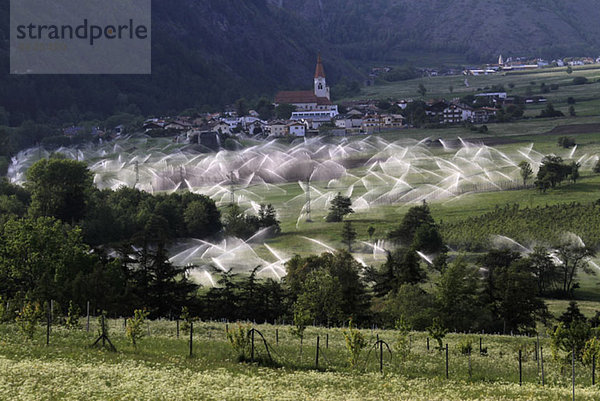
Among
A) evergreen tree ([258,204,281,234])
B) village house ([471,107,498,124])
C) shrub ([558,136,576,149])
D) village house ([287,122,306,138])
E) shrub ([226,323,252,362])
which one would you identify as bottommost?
shrub ([226,323,252,362])

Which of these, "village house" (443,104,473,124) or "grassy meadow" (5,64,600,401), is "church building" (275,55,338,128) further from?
"grassy meadow" (5,64,600,401)

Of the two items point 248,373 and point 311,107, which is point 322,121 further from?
point 248,373

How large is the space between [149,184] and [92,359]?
264 feet

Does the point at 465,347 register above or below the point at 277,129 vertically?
below

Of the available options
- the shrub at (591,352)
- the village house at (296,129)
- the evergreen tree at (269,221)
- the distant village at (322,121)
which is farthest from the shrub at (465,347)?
the village house at (296,129)

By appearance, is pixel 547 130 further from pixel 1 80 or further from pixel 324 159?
pixel 1 80

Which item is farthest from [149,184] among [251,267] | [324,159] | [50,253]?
[50,253]

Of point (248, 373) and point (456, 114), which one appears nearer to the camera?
point (248, 373)

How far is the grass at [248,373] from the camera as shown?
2352 cm

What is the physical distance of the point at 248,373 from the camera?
85.5ft

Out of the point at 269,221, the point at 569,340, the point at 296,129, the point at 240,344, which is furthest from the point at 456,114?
the point at 240,344

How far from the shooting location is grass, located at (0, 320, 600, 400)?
23516mm

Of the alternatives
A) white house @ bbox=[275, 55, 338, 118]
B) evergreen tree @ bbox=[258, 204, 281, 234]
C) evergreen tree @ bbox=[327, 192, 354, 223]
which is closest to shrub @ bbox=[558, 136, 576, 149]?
evergreen tree @ bbox=[327, 192, 354, 223]

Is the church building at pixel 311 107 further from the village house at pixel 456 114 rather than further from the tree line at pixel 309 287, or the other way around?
the tree line at pixel 309 287
